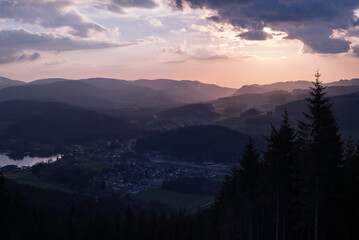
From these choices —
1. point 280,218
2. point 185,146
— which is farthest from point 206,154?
point 280,218

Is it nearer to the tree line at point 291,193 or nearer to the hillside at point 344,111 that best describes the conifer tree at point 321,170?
the tree line at point 291,193

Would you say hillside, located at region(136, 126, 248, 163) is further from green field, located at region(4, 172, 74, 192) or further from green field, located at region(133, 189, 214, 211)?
green field, located at region(4, 172, 74, 192)

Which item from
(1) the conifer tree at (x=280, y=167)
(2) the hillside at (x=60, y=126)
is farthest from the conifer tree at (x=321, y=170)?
(2) the hillside at (x=60, y=126)

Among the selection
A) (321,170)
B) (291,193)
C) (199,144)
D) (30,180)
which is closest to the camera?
(321,170)

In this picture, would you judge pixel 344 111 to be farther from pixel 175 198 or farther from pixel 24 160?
pixel 24 160

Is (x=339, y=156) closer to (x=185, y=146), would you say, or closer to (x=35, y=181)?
(x=35, y=181)

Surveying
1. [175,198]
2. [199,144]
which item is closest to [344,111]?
[199,144]
